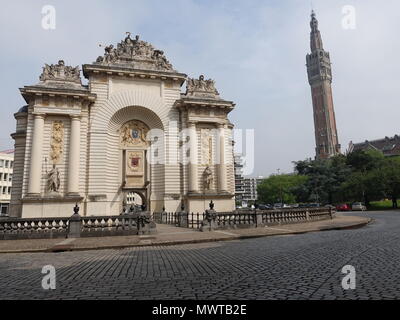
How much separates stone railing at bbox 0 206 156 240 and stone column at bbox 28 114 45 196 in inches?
324

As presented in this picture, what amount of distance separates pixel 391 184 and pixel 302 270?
51.9 m

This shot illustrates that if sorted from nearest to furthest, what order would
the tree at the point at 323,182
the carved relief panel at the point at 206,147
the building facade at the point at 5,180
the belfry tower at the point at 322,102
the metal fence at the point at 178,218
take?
1. the metal fence at the point at 178,218
2. the carved relief panel at the point at 206,147
3. the tree at the point at 323,182
4. the building facade at the point at 5,180
5. the belfry tower at the point at 322,102

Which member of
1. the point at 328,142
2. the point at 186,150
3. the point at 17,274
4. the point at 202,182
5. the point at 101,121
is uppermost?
the point at 328,142

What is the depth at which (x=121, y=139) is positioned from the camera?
31.0 metres

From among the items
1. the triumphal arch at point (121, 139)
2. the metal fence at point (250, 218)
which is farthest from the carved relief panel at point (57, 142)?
the metal fence at point (250, 218)

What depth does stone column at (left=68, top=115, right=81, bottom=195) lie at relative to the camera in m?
26.2

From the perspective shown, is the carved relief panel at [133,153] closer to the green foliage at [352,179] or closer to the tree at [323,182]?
the green foliage at [352,179]

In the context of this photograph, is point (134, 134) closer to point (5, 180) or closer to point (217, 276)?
point (217, 276)

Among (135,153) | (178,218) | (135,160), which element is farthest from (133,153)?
(178,218)

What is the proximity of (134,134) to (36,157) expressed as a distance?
9598mm

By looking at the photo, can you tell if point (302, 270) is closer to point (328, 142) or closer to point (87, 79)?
point (87, 79)

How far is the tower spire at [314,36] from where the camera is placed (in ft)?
443

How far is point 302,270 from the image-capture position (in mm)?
7145

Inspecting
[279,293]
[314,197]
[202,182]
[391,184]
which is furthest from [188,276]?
[314,197]
